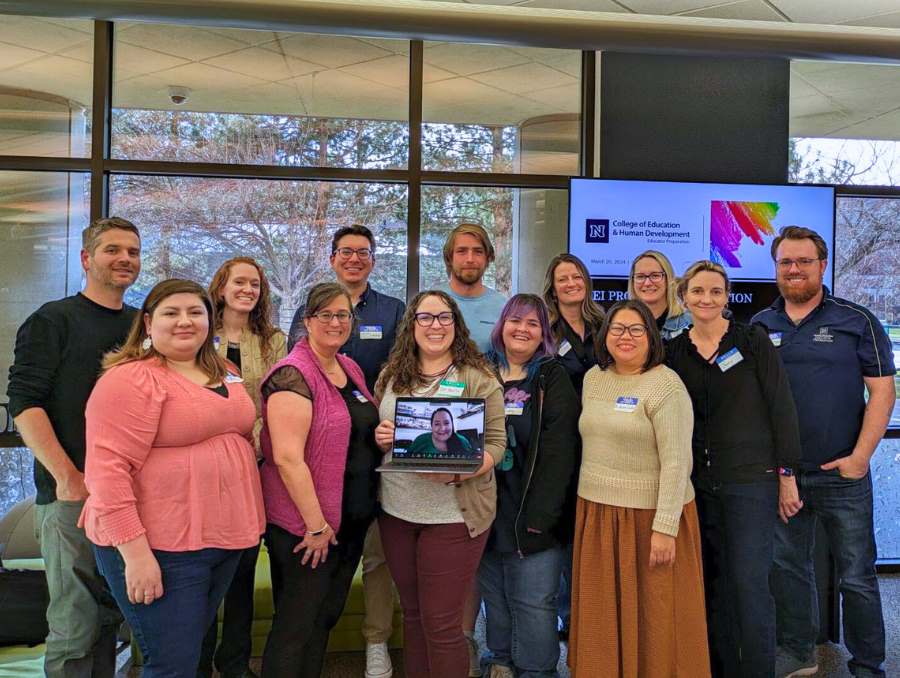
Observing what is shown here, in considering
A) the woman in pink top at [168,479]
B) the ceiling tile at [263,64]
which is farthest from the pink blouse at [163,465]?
the ceiling tile at [263,64]

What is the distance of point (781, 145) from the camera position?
420 centimetres

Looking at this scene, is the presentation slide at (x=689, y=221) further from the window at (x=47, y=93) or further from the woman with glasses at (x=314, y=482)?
the window at (x=47, y=93)

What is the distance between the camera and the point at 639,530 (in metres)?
2.37

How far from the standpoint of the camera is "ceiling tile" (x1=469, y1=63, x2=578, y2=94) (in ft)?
14.2

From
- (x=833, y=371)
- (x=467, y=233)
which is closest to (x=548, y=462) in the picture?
(x=467, y=233)

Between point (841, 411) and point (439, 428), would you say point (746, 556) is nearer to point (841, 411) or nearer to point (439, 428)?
point (841, 411)

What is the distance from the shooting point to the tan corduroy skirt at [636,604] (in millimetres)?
2350

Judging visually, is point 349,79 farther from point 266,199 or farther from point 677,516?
point 677,516

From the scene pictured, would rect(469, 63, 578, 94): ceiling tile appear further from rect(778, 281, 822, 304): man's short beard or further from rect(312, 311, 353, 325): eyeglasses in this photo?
rect(312, 311, 353, 325): eyeglasses

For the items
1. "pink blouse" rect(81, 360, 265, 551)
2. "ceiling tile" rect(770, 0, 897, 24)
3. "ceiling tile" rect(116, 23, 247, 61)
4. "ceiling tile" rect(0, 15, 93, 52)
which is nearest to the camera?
"pink blouse" rect(81, 360, 265, 551)

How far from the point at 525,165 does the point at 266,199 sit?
165cm

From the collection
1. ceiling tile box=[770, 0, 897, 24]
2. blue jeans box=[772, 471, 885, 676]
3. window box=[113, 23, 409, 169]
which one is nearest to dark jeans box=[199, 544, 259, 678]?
blue jeans box=[772, 471, 885, 676]

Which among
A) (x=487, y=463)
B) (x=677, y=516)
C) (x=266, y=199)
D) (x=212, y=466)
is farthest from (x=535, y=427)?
(x=266, y=199)

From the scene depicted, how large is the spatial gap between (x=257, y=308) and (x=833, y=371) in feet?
7.93
